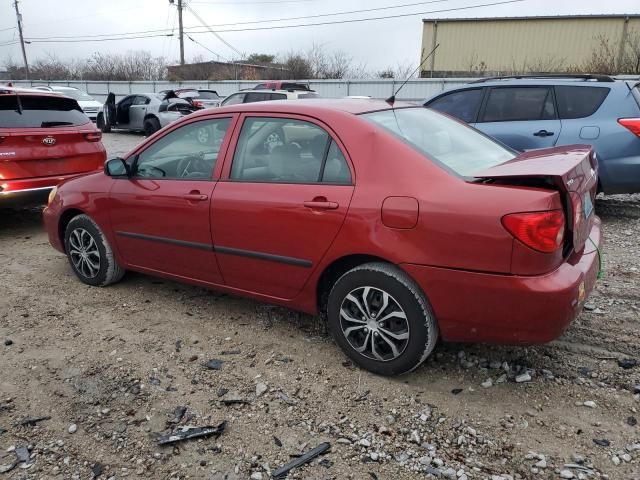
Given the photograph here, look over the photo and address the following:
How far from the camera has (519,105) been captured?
635 centimetres

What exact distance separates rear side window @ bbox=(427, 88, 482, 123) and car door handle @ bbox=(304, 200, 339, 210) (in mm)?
4337

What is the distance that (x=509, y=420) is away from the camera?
2580mm

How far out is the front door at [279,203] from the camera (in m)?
2.96

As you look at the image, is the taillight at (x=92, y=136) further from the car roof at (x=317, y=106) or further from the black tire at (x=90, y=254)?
the car roof at (x=317, y=106)

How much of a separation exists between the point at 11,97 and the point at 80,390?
4.37 metres

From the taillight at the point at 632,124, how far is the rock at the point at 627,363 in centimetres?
348

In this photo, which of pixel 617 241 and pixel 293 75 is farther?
pixel 293 75

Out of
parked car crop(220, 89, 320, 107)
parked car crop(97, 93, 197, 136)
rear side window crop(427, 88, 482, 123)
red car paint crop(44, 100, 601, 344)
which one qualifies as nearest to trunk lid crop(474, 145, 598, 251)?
red car paint crop(44, 100, 601, 344)

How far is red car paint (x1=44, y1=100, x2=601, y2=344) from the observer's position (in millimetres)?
2453

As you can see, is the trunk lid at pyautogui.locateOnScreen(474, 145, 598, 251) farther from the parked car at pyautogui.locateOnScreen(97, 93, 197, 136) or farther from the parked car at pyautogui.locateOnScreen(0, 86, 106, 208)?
the parked car at pyautogui.locateOnScreen(97, 93, 197, 136)

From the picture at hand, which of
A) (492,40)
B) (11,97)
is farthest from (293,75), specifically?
(11,97)

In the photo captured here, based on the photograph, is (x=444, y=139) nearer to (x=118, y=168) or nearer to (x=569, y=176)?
(x=569, y=176)

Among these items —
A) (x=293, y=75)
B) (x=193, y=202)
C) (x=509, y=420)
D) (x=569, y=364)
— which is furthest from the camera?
(x=293, y=75)

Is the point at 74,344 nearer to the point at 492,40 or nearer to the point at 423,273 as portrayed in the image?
the point at 423,273
